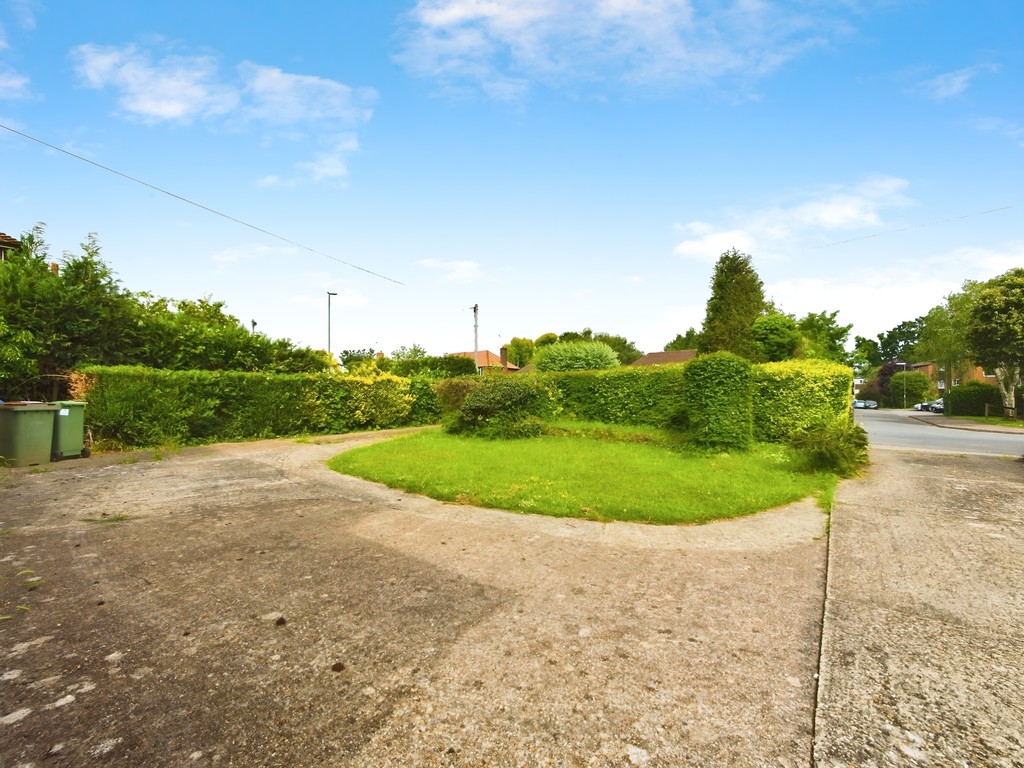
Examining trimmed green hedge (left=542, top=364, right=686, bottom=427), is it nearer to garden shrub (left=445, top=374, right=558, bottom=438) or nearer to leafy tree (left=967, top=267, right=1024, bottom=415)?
garden shrub (left=445, top=374, right=558, bottom=438)

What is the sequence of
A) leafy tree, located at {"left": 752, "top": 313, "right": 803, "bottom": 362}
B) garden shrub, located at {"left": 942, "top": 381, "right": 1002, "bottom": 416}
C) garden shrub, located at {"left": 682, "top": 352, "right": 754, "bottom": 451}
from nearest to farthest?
garden shrub, located at {"left": 682, "top": 352, "right": 754, "bottom": 451} → leafy tree, located at {"left": 752, "top": 313, "right": 803, "bottom": 362} → garden shrub, located at {"left": 942, "top": 381, "right": 1002, "bottom": 416}

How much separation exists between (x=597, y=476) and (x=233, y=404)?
11.2 m

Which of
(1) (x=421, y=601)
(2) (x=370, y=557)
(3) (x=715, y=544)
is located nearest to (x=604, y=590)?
(1) (x=421, y=601)

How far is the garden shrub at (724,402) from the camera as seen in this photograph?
33.1ft

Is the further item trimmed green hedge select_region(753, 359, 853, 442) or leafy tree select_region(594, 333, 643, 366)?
leafy tree select_region(594, 333, 643, 366)

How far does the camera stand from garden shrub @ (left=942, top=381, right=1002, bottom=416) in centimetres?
3719

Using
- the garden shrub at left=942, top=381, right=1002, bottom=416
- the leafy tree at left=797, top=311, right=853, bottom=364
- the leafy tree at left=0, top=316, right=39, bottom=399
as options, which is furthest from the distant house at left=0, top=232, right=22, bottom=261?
the garden shrub at left=942, top=381, right=1002, bottom=416

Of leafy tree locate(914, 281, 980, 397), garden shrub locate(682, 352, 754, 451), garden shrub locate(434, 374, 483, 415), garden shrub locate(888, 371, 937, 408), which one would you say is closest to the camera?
garden shrub locate(682, 352, 754, 451)

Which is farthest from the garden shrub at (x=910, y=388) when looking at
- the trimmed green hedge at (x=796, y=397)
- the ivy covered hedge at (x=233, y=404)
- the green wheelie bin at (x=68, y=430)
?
the green wheelie bin at (x=68, y=430)

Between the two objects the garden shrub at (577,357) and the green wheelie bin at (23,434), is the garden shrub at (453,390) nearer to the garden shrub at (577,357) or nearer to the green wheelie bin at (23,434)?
the garden shrub at (577,357)

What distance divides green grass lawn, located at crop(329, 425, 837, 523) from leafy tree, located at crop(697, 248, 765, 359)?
38.0ft

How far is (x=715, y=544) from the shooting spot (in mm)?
4668

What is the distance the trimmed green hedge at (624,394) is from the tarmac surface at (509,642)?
778cm

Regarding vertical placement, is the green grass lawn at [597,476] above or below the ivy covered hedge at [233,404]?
below
